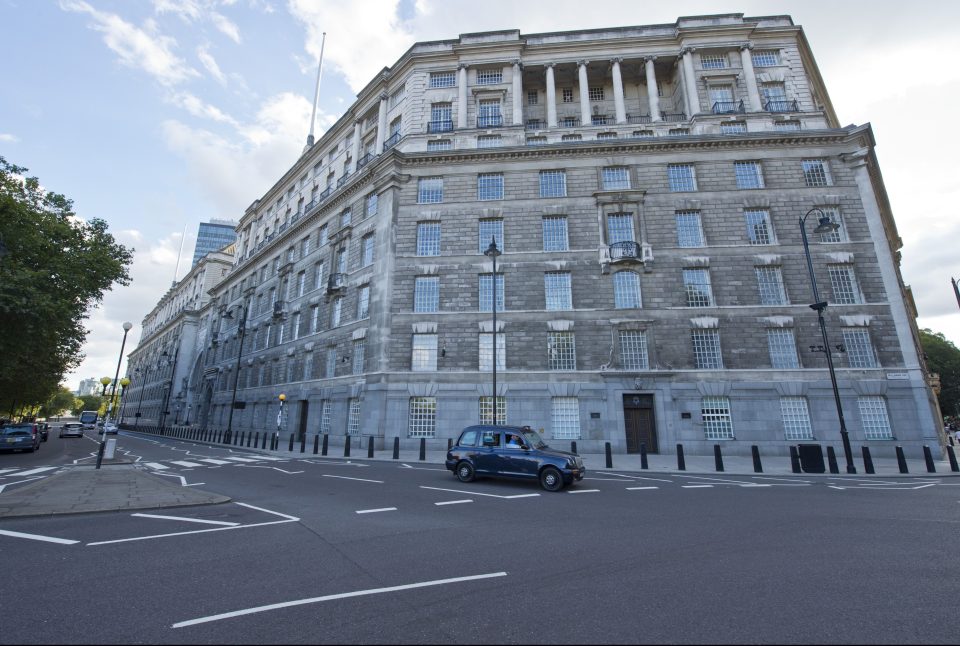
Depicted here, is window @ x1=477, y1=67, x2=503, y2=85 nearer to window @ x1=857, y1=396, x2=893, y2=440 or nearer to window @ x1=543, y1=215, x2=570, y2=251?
window @ x1=543, y1=215, x2=570, y2=251

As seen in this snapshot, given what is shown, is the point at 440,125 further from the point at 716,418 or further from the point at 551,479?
the point at 551,479

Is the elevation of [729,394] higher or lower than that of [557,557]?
higher

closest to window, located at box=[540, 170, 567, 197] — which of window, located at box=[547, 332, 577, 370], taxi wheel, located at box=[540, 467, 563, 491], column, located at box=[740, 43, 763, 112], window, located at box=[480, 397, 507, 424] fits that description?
window, located at box=[547, 332, 577, 370]

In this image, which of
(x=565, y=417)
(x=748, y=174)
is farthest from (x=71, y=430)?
(x=748, y=174)

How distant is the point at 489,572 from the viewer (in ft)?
16.8

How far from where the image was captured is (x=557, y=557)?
573 centimetres

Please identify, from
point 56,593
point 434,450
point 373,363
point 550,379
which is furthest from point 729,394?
point 56,593

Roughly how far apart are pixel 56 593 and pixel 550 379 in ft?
68.6

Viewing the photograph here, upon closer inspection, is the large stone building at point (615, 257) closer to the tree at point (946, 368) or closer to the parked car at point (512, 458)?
the parked car at point (512, 458)

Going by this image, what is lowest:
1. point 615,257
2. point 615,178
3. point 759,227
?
point 615,257

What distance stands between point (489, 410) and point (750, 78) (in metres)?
28.7

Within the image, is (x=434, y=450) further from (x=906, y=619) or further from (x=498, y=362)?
(x=906, y=619)

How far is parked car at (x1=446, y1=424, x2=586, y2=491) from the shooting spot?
37.5 ft

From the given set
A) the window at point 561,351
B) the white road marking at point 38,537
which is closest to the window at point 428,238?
the window at point 561,351
